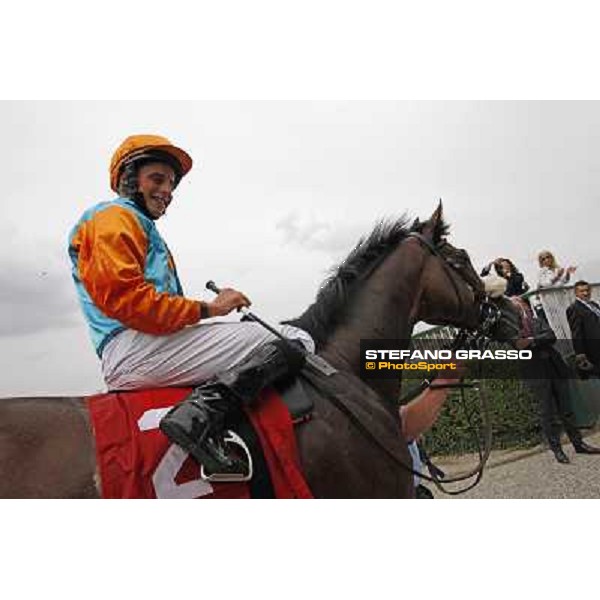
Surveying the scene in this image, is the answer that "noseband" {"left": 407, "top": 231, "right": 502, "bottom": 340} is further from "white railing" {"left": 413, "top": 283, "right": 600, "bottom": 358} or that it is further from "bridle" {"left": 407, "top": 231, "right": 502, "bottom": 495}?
"white railing" {"left": 413, "top": 283, "right": 600, "bottom": 358}

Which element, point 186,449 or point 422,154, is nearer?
point 186,449

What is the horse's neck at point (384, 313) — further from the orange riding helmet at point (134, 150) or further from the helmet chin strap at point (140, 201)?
the orange riding helmet at point (134, 150)

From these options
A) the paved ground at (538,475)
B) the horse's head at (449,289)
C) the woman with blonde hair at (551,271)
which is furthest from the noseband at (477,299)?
the paved ground at (538,475)

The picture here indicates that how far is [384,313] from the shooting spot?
2.63 meters

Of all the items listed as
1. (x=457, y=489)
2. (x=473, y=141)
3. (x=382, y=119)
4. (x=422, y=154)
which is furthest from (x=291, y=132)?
(x=457, y=489)

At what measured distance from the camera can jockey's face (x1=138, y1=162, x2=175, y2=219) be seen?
95.0 inches

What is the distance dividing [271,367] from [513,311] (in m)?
1.38

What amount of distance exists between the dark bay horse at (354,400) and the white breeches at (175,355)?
0.19m

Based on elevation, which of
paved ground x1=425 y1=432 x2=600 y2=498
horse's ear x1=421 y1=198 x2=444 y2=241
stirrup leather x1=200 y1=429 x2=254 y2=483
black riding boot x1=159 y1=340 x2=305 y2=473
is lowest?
paved ground x1=425 y1=432 x2=600 y2=498

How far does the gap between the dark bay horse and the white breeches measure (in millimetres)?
187

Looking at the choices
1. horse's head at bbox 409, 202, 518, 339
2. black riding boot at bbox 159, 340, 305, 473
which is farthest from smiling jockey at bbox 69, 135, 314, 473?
horse's head at bbox 409, 202, 518, 339

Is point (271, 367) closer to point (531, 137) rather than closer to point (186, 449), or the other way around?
point (186, 449)

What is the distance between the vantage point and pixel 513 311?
9.72 feet

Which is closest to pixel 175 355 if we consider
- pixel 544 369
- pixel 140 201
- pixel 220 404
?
pixel 220 404
